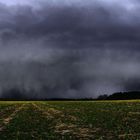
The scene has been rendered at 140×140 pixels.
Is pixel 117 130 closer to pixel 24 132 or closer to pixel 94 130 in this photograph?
pixel 94 130

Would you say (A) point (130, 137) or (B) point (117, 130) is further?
(B) point (117, 130)

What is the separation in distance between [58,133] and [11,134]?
3.51 metres

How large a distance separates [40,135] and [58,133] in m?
1.64

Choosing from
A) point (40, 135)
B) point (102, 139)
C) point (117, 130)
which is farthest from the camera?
point (117, 130)

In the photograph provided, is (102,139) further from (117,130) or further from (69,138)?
(117,130)

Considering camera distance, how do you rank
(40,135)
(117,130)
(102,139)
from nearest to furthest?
(102,139) → (40,135) → (117,130)

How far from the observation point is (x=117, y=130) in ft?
108

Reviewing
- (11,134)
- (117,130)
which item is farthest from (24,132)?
(117,130)

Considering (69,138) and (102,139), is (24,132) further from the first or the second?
(102,139)

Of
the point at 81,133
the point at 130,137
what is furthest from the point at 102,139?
the point at 81,133

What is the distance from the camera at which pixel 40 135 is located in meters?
30.4

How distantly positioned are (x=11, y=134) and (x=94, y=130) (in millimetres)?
6431

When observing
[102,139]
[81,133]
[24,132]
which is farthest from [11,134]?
[102,139]

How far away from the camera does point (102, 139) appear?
27.3m
